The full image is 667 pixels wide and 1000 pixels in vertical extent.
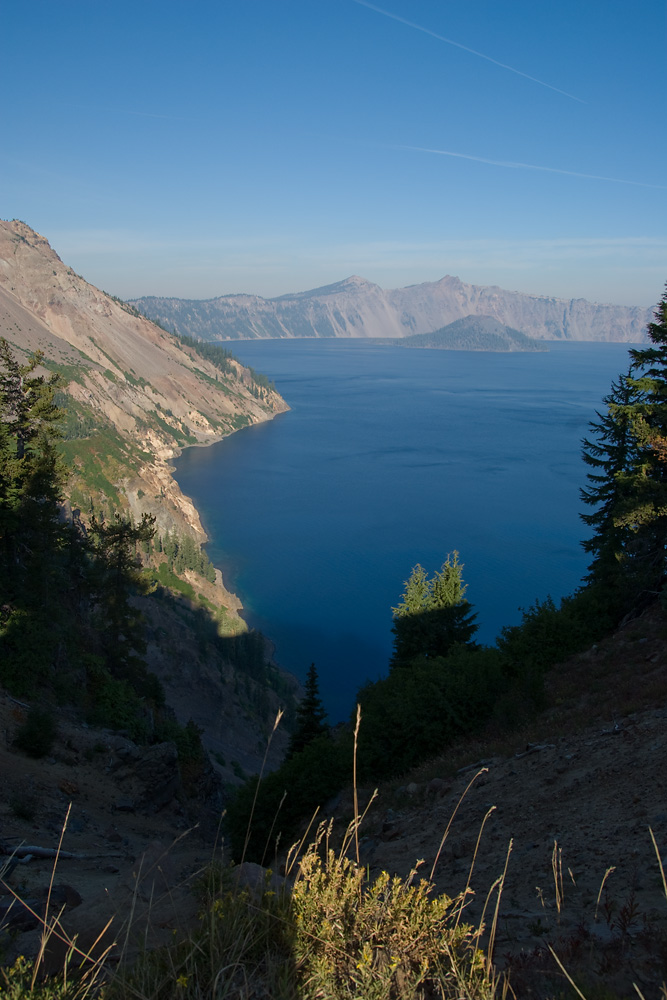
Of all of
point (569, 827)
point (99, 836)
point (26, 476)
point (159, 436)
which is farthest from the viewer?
point (159, 436)

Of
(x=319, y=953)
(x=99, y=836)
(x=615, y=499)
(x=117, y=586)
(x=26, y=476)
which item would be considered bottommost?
(x=99, y=836)

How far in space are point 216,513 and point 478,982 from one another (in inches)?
3445

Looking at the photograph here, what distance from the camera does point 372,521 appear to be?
80.4 metres

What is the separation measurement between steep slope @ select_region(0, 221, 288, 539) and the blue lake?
1152 centimetres

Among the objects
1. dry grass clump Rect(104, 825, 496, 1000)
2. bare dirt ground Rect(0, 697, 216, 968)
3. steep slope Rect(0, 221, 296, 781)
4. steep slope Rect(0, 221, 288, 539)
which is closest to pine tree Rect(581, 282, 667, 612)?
bare dirt ground Rect(0, 697, 216, 968)

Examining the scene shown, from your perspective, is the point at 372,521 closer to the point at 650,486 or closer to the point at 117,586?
the point at 117,586

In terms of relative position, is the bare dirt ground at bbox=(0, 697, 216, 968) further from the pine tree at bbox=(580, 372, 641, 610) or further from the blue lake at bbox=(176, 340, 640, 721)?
the blue lake at bbox=(176, 340, 640, 721)

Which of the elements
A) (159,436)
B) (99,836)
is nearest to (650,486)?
(99,836)

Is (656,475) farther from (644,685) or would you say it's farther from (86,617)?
(86,617)

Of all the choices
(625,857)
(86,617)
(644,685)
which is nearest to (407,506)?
(86,617)

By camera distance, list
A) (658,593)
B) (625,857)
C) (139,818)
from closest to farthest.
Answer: (625,857) < (139,818) < (658,593)

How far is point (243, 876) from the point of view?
4.30 metres

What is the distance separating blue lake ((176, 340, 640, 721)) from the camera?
59156mm

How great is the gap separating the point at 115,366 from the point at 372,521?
93.3 m
